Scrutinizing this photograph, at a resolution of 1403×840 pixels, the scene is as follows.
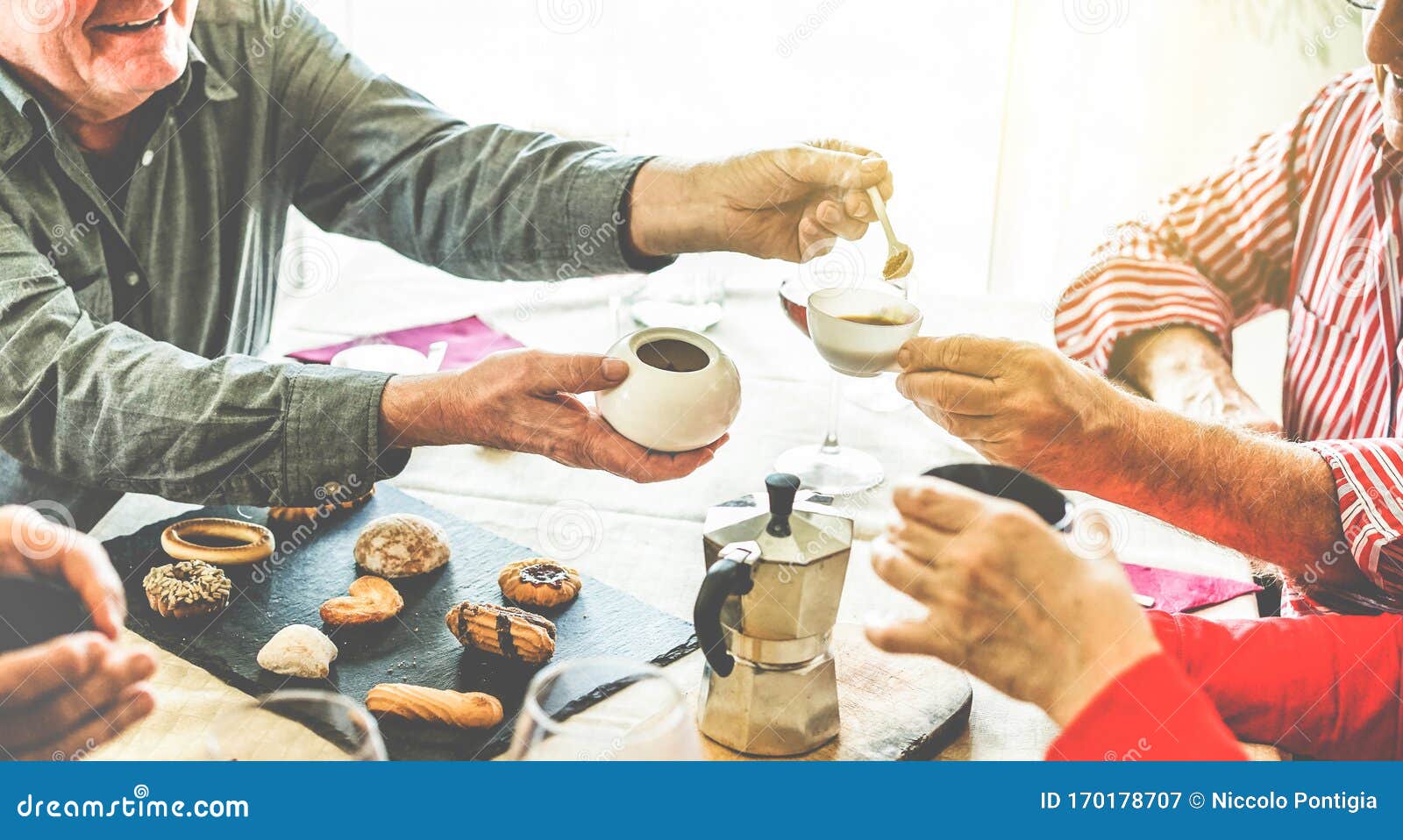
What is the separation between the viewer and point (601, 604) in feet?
3.87

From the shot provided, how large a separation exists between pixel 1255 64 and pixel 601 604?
2.45 metres

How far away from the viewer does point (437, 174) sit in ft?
5.20

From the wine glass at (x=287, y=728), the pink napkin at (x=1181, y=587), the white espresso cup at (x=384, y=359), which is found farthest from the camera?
the white espresso cup at (x=384, y=359)

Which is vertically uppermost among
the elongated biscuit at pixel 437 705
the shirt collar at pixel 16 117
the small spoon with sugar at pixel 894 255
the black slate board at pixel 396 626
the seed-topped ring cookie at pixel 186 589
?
the shirt collar at pixel 16 117

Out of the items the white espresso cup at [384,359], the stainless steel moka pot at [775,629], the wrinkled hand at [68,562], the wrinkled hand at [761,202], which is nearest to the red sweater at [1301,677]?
the stainless steel moka pot at [775,629]

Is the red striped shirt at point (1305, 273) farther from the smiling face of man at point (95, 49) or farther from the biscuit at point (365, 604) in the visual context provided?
the smiling face of man at point (95, 49)

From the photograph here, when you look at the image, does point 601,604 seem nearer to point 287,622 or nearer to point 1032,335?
point 287,622

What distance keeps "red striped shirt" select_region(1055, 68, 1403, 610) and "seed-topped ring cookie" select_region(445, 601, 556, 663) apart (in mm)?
816

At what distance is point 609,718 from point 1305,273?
4.51 feet

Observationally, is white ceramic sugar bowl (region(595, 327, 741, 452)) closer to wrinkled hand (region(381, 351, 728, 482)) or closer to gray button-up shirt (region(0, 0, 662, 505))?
wrinkled hand (region(381, 351, 728, 482))

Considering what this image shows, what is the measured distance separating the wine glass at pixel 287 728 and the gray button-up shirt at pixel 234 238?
1.71ft

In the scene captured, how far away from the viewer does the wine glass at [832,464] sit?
142 centimetres

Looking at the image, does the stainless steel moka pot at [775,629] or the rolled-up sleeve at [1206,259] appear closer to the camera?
the stainless steel moka pot at [775,629]

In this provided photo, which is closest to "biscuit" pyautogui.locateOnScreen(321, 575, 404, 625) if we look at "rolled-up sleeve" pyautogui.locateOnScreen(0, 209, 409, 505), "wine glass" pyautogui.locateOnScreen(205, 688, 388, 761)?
"rolled-up sleeve" pyautogui.locateOnScreen(0, 209, 409, 505)
